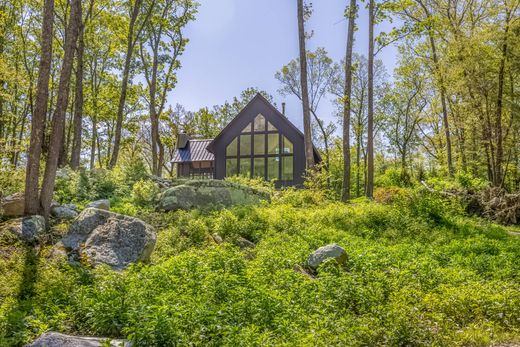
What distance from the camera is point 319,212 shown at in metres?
12.2

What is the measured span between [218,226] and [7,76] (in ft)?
40.7

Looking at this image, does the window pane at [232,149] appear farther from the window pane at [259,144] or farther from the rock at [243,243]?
the rock at [243,243]

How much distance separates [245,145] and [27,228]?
2058cm

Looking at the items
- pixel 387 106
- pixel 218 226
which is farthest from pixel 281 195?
pixel 387 106

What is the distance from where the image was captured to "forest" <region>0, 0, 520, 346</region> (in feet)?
15.4

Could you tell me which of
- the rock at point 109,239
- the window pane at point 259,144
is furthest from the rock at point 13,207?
the window pane at point 259,144

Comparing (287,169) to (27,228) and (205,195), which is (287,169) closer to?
(205,195)

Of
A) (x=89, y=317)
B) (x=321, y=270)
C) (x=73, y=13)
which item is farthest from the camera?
(x=73, y=13)

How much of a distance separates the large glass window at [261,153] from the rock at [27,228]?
19.0 meters

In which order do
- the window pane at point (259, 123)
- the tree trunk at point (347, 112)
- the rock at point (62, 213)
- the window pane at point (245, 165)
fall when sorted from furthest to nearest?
1. the window pane at point (245, 165)
2. the window pane at point (259, 123)
3. the tree trunk at point (347, 112)
4. the rock at point (62, 213)

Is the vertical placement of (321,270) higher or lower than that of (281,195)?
lower

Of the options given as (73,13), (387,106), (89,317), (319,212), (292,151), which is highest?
(387,106)

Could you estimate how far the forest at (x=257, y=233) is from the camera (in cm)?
469

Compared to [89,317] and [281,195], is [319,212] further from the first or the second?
[89,317]
